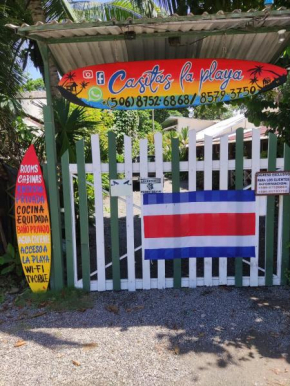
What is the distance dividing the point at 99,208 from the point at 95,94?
1.42 m

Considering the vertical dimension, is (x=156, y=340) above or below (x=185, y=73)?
below

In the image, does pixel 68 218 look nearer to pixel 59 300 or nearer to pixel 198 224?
pixel 59 300

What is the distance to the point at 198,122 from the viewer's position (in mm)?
30500

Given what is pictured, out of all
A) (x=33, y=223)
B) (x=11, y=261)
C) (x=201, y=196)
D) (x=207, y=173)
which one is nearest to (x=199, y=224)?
(x=201, y=196)

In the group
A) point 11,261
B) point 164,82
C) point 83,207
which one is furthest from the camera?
point 11,261

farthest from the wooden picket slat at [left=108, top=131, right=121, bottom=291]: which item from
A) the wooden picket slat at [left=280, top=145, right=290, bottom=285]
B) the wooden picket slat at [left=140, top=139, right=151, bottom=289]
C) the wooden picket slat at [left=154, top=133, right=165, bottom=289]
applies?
the wooden picket slat at [left=280, top=145, right=290, bottom=285]

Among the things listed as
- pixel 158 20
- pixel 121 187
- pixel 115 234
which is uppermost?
pixel 158 20

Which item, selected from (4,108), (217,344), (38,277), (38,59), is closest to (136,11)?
(38,59)

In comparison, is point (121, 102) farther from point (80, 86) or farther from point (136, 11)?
point (136, 11)

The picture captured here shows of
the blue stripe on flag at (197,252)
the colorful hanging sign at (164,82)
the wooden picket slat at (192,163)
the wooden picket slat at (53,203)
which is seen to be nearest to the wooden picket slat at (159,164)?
the blue stripe on flag at (197,252)

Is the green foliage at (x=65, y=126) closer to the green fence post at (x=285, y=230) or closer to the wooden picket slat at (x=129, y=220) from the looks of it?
the wooden picket slat at (x=129, y=220)

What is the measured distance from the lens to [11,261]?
4355mm

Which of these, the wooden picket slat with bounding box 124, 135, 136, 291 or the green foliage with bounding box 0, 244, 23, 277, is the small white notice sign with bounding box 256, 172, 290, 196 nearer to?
the wooden picket slat with bounding box 124, 135, 136, 291

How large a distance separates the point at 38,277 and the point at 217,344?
2.23 meters
